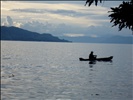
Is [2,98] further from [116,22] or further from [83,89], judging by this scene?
[116,22]

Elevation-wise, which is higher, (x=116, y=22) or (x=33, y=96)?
(x=116, y=22)

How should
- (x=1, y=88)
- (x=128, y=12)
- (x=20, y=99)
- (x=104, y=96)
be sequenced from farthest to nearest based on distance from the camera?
(x=1, y=88) < (x=104, y=96) < (x=20, y=99) < (x=128, y=12)

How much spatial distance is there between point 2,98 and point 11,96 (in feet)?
3.84

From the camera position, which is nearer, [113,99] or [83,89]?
[113,99]

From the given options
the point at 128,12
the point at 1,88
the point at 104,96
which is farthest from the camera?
the point at 1,88

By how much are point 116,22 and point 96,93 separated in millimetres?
20687

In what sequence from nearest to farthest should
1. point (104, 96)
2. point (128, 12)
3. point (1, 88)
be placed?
point (128, 12) → point (104, 96) → point (1, 88)

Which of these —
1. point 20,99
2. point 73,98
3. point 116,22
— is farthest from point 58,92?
point 116,22

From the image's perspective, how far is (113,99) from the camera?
94.3 ft

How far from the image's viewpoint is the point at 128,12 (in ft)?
37.8

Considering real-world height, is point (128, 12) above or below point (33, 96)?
above

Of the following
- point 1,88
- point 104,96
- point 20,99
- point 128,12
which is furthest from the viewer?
point 1,88

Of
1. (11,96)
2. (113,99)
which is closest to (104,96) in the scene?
(113,99)

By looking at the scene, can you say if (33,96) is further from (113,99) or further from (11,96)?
(113,99)
